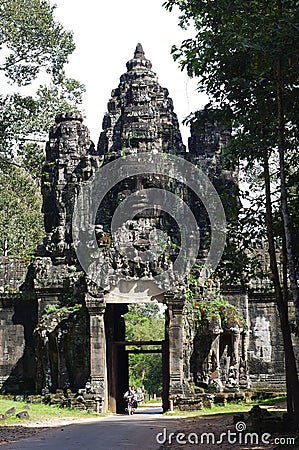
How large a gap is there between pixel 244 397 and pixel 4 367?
25.2 feet

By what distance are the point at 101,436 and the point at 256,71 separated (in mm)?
7192

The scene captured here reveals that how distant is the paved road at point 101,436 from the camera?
41.0 feet

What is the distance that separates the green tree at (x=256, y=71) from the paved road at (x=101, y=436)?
9.49ft

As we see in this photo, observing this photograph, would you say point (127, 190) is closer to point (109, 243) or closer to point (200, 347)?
point (109, 243)

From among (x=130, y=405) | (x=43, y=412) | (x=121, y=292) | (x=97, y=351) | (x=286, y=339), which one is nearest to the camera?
(x=286, y=339)

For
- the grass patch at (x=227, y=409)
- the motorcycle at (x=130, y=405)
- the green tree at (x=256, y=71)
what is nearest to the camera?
the green tree at (x=256, y=71)

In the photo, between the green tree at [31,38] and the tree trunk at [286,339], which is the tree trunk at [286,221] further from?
the green tree at [31,38]

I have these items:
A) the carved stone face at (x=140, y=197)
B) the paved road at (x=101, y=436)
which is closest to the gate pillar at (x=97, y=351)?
the paved road at (x=101, y=436)

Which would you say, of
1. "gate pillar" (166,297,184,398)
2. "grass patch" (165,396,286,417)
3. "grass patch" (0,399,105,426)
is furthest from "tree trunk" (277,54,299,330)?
"gate pillar" (166,297,184,398)

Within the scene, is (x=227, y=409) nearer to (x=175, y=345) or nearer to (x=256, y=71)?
(x=175, y=345)

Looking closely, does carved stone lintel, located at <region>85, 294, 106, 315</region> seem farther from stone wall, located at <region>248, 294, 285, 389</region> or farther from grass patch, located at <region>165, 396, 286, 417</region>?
stone wall, located at <region>248, 294, 285, 389</region>

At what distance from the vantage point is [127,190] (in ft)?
78.6

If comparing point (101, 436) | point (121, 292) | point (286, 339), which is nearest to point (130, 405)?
point (121, 292)

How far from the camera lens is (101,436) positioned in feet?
46.2
